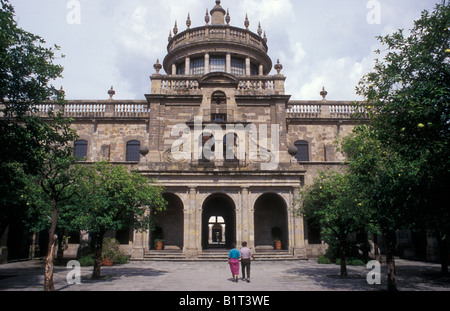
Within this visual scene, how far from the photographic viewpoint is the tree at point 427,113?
823 centimetres

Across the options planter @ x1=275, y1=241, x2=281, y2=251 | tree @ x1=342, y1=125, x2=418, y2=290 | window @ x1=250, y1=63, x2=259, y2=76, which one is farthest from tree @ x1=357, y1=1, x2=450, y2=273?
window @ x1=250, y1=63, x2=259, y2=76

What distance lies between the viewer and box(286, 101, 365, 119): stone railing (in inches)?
1296

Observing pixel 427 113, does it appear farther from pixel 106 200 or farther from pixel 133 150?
pixel 133 150

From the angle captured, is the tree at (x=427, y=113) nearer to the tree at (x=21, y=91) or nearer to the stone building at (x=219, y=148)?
the tree at (x=21, y=91)

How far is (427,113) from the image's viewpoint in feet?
25.5

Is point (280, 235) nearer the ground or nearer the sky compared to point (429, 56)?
nearer the ground

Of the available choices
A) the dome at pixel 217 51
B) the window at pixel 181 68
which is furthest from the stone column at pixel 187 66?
the window at pixel 181 68

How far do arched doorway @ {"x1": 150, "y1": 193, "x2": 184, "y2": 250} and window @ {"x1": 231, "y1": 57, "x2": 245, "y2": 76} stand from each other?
17.1m

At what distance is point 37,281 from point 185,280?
267 inches

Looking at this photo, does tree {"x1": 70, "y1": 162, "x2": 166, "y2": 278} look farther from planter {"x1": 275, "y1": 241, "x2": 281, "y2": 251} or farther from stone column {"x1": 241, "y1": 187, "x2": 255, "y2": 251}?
planter {"x1": 275, "y1": 241, "x2": 281, "y2": 251}

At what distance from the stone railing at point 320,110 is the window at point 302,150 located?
2.63 metres

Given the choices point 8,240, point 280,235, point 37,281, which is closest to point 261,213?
point 280,235
